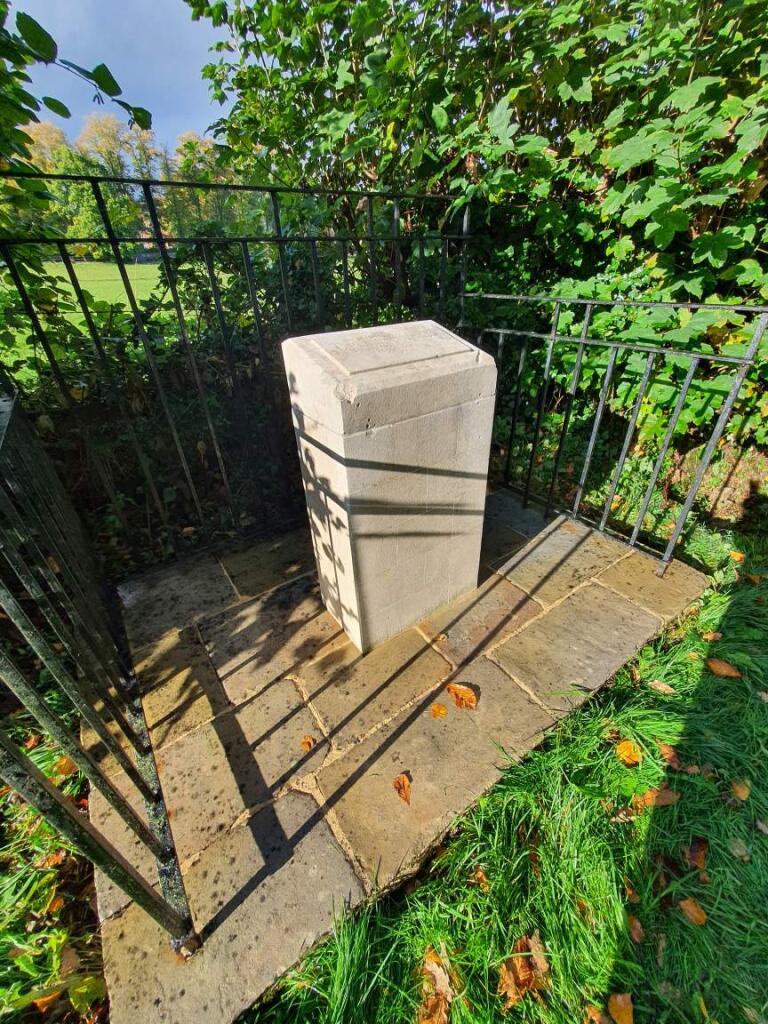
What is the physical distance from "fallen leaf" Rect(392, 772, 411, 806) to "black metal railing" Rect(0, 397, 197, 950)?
76 centimetres

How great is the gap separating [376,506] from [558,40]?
389 cm

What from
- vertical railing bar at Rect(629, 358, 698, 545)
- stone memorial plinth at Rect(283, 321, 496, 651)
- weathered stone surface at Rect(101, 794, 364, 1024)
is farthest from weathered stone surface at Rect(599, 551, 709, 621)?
weathered stone surface at Rect(101, 794, 364, 1024)

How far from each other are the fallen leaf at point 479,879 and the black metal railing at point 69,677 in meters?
0.91

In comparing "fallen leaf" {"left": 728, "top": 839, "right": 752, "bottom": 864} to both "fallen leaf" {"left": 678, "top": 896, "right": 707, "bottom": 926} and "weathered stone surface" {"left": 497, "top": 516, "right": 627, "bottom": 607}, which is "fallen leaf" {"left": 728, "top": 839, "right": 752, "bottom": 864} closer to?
"fallen leaf" {"left": 678, "top": 896, "right": 707, "bottom": 926}

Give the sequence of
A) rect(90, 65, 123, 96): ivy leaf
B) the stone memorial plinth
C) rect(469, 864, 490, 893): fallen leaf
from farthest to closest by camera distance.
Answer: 1. rect(90, 65, 123, 96): ivy leaf
2. the stone memorial plinth
3. rect(469, 864, 490, 893): fallen leaf

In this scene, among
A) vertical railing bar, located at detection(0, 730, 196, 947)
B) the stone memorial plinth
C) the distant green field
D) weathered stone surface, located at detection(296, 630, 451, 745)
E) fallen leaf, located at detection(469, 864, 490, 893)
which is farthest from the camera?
the distant green field

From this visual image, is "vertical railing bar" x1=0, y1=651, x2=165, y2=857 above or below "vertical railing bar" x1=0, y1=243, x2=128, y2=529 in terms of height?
below

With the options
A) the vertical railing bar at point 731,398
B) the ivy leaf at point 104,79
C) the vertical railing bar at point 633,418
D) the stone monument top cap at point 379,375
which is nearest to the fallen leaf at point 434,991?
the stone monument top cap at point 379,375

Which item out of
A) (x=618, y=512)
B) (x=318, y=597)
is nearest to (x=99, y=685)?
(x=318, y=597)

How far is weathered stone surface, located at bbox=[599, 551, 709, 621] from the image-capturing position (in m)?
2.41

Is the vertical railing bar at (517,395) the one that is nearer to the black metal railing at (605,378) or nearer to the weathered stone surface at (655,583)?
the black metal railing at (605,378)

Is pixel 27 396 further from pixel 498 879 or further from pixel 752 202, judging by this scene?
pixel 752 202

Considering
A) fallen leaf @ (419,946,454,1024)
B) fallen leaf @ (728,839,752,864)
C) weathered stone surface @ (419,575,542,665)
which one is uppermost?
weathered stone surface @ (419,575,542,665)

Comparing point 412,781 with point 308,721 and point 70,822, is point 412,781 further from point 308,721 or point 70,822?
point 70,822
